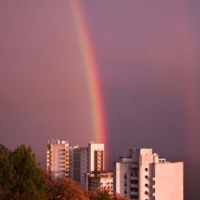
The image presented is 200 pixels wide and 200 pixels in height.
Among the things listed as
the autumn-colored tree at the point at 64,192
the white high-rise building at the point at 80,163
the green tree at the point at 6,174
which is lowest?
the autumn-colored tree at the point at 64,192

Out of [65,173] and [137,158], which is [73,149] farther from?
[137,158]

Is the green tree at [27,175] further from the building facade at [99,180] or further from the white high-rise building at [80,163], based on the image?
the white high-rise building at [80,163]

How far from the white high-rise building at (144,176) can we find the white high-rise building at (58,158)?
27.3 meters

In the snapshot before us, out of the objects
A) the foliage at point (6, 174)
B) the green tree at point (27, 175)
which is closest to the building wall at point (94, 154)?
the green tree at point (27, 175)

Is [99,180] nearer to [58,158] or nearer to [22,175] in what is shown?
[58,158]

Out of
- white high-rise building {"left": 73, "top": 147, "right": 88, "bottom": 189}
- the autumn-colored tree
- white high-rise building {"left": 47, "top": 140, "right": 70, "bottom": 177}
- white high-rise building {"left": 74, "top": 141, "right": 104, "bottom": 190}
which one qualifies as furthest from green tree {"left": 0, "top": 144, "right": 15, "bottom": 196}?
white high-rise building {"left": 47, "top": 140, "right": 70, "bottom": 177}

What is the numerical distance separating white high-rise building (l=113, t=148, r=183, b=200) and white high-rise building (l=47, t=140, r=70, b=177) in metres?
27.3

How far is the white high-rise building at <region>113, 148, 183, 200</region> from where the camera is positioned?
109 ft

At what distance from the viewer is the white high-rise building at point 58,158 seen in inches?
2393

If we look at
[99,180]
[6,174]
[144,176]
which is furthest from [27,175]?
[99,180]

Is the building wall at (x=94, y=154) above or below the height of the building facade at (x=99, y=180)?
above

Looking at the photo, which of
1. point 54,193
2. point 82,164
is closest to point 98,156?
point 82,164

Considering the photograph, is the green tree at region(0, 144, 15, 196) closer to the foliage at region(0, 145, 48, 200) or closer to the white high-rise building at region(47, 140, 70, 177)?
the foliage at region(0, 145, 48, 200)

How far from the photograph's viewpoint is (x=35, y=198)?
15.5 metres
